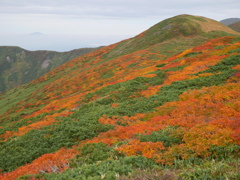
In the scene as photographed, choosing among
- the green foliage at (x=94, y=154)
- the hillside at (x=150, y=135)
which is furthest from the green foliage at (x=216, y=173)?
the green foliage at (x=94, y=154)

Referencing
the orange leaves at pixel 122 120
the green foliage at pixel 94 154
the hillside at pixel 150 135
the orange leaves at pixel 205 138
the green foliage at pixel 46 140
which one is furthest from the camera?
the orange leaves at pixel 122 120

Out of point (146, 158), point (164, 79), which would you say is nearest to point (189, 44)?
point (164, 79)

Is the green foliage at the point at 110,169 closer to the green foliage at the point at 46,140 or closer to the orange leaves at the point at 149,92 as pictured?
the green foliage at the point at 46,140

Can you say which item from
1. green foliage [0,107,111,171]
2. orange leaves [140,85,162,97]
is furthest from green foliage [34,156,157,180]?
orange leaves [140,85,162,97]

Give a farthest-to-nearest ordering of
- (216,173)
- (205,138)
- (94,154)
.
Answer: (94,154) < (205,138) < (216,173)

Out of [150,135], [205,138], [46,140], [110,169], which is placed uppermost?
[205,138]

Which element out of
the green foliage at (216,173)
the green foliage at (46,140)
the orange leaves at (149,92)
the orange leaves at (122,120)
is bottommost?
the green foliage at (46,140)

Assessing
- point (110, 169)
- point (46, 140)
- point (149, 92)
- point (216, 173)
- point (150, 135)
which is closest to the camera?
point (216, 173)

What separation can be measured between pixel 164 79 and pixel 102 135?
63.9ft

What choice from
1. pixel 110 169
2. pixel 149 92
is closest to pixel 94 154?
pixel 110 169

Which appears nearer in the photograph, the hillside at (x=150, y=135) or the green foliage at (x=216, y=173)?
the green foliage at (x=216, y=173)

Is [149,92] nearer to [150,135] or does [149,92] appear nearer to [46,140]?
[150,135]

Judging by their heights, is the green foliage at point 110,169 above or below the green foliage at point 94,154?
above

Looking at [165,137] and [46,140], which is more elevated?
[165,137]
